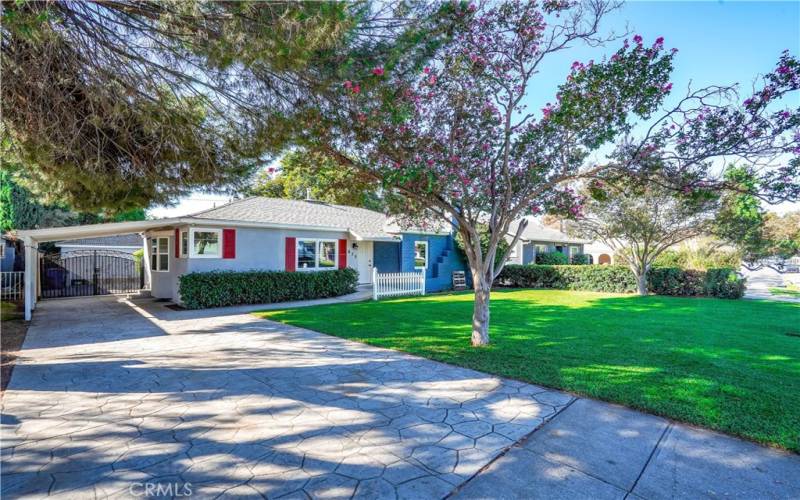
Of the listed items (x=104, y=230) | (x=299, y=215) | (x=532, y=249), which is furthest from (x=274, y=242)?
(x=532, y=249)

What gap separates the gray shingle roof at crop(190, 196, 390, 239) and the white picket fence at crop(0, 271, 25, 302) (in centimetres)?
775

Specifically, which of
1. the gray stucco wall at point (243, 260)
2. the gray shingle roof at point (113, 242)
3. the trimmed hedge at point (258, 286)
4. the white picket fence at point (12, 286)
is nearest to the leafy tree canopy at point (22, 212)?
the gray shingle roof at point (113, 242)

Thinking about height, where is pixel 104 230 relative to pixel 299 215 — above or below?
below

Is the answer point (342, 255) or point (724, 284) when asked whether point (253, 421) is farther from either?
point (724, 284)

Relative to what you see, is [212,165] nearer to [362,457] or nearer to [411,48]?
[411,48]

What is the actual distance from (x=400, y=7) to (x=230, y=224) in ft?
32.1

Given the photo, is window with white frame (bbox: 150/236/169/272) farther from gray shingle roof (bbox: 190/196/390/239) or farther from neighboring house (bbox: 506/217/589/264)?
neighboring house (bbox: 506/217/589/264)

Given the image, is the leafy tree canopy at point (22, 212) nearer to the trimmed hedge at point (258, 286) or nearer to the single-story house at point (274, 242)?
the single-story house at point (274, 242)

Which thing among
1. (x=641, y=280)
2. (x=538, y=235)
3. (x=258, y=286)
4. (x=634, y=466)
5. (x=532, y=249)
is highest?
(x=538, y=235)

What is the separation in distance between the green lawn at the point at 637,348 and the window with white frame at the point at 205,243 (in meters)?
3.52

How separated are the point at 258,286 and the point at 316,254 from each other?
3146mm

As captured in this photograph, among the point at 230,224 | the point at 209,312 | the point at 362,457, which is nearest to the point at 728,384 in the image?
the point at 362,457

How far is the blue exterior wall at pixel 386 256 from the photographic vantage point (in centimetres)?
1847

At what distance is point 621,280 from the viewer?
17203mm
